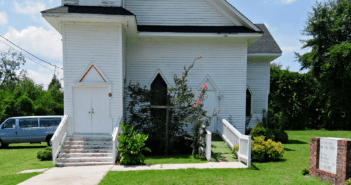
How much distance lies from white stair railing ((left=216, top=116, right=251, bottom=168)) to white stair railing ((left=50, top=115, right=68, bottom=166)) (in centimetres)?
684

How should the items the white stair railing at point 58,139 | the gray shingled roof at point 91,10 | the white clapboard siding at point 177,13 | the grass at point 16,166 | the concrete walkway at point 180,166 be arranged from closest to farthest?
the grass at point 16,166 → the concrete walkway at point 180,166 → the white stair railing at point 58,139 → the gray shingled roof at point 91,10 → the white clapboard siding at point 177,13

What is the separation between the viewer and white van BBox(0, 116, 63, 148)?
14859 millimetres

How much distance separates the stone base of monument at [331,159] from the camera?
6.23 m

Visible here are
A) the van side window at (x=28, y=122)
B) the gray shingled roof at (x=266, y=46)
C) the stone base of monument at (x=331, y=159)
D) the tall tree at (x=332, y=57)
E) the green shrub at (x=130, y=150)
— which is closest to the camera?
the stone base of monument at (x=331, y=159)

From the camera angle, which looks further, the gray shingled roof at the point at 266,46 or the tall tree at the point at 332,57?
the tall tree at the point at 332,57

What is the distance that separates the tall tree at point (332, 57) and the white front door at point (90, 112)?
19.4m

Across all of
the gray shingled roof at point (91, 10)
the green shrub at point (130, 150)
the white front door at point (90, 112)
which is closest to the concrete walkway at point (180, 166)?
the green shrub at point (130, 150)

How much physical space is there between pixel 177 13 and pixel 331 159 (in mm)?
9802

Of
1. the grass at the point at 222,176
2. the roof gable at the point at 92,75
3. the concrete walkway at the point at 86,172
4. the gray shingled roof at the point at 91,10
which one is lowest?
the concrete walkway at the point at 86,172

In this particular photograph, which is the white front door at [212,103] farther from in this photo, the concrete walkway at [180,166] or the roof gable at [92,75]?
the roof gable at [92,75]

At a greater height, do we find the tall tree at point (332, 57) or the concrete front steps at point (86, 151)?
the tall tree at point (332, 57)

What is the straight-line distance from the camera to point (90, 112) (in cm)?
1062

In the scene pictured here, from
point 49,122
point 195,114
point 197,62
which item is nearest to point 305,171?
point 195,114

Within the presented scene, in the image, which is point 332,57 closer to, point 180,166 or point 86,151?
point 180,166
